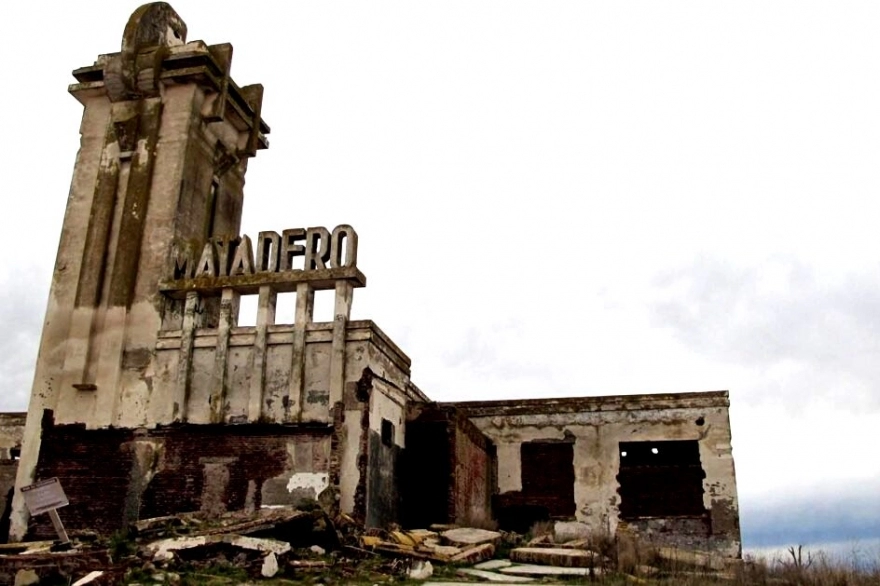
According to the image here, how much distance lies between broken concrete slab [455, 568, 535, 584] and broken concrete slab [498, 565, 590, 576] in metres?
0.28

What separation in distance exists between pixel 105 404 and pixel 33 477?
2.10 metres

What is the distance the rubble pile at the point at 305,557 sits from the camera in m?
11.7

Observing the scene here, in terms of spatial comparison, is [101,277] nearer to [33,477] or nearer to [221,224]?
[221,224]

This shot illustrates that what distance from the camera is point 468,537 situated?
15.4 metres

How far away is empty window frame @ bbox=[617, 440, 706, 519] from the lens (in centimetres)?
2306

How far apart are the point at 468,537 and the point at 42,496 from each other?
286 inches

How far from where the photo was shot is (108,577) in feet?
36.3

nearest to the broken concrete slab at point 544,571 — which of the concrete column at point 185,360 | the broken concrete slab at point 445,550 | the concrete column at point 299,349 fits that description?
the broken concrete slab at point 445,550

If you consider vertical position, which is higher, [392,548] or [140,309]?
[140,309]

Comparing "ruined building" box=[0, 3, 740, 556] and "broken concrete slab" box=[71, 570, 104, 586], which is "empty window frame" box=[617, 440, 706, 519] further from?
"broken concrete slab" box=[71, 570, 104, 586]

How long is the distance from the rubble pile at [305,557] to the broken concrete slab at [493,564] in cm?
2

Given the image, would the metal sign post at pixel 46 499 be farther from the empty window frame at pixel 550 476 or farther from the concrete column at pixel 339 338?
the empty window frame at pixel 550 476

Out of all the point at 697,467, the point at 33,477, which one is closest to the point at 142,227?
the point at 33,477

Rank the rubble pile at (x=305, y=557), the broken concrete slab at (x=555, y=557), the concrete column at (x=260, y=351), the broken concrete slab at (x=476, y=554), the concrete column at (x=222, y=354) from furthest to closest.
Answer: the concrete column at (x=222, y=354)
the concrete column at (x=260, y=351)
the broken concrete slab at (x=476, y=554)
the broken concrete slab at (x=555, y=557)
the rubble pile at (x=305, y=557)
